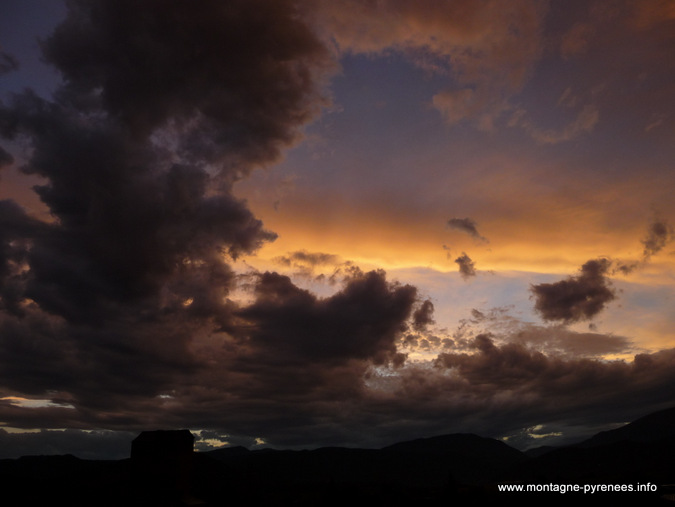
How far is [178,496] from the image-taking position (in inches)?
4163

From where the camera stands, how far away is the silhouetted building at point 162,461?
107 metres

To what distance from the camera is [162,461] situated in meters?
108

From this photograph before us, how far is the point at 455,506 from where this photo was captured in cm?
11250

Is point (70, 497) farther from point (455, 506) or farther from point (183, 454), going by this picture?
point (455, 506)

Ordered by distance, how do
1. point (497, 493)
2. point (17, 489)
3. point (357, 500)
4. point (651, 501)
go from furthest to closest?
point (17, 489) < point (357, 500) < point (497, 493) < point (651, 501)

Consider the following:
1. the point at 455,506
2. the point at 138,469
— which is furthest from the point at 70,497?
the point at 455,506

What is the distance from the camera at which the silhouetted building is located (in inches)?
4203

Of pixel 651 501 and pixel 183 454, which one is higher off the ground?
pixel 183 454

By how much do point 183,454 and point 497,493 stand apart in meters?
81.5

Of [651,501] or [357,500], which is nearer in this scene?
[651,501]

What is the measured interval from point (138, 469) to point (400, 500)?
231 feet

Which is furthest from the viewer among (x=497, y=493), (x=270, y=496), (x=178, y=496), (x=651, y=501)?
(x=270, y=496)

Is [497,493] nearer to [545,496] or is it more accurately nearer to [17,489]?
[545,496]

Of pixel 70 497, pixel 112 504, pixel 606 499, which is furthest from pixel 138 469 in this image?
pixel 606 499
